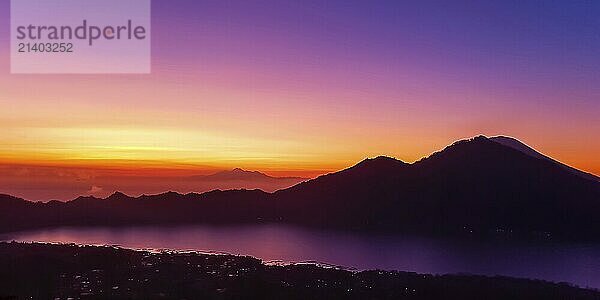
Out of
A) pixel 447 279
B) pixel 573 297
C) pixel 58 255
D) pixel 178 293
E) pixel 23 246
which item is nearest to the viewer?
pixel 178 293

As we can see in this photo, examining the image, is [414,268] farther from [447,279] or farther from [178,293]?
[178,293]

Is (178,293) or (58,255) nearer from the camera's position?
(178,293)

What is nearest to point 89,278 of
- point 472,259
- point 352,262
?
point 352,262

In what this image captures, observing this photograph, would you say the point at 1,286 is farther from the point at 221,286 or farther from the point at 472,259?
the point at 472,259

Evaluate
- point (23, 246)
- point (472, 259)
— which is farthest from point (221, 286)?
point (472, 259)

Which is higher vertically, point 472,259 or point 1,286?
point 1,286

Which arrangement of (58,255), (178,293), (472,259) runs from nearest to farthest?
(178,293), (58,255), (472,259)
